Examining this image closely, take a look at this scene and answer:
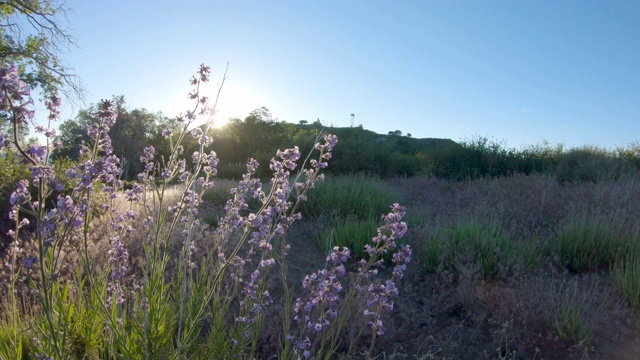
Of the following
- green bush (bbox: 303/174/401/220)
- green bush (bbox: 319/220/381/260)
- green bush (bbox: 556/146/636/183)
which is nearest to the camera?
green bush (bbox: 319/220/381/260)

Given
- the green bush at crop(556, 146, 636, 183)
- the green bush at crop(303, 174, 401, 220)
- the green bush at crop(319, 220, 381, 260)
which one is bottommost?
the green bush at crop(319, 220, 381, 260)

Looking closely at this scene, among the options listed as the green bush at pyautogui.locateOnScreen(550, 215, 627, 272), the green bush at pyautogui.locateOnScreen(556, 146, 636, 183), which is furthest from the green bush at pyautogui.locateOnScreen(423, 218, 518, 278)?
the green bush at pyautogui.locateOnScreen(556, 146, 636, 183)

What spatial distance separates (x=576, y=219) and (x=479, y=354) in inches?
142

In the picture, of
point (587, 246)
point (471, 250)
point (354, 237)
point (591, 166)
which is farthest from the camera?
point (591, 166)

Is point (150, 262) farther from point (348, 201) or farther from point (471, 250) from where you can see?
point (348, 201)

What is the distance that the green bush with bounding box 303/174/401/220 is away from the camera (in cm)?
862

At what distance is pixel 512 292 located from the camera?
16.4 feet

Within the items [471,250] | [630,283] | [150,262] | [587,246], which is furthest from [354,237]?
[150,262]

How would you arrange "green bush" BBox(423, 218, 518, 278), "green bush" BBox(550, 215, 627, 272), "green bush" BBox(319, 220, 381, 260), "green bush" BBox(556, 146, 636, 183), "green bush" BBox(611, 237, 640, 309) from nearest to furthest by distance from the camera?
"green bush" BBox(611, 237, 640, 309), "green bush" BBox(423, 218, 518, 278), "green bush" BBox(550, 215, 627, 272), "green bush" BBox(319, 220, 381, 260), "green bush" BBox(556, 146, 636, 183)

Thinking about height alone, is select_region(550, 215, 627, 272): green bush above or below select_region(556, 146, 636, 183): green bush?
below

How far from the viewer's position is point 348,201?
352 inches

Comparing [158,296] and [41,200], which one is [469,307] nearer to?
[158,296]

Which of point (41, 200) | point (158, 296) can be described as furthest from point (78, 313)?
point (41, 200)

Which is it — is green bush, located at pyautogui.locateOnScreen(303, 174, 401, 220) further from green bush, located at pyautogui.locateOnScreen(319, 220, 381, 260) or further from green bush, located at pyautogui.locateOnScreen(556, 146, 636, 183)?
green bush, located at pyautogui.locateOnScreen(556, 146, 636, 183)
